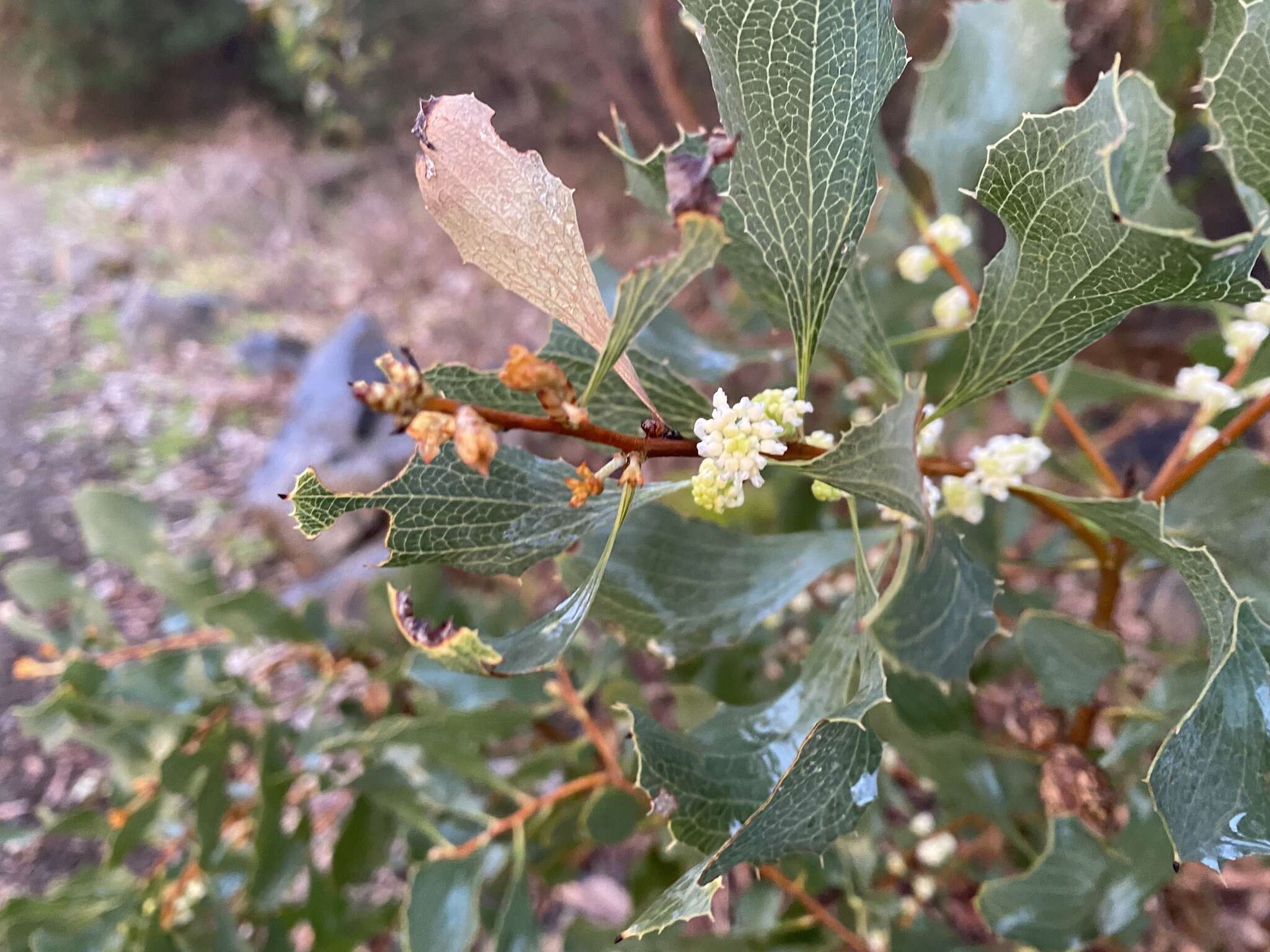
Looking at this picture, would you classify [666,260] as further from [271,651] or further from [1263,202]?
[271,651]

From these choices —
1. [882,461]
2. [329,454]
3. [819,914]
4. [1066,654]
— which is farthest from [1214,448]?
[329,454]

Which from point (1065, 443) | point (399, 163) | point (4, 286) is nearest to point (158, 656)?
point (1065, 443)

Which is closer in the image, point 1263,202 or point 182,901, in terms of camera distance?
point 1263,202

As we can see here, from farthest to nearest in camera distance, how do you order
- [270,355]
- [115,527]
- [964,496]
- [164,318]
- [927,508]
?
[164,318]
[270,355]
[115,527]
[964,496]
[927,508]

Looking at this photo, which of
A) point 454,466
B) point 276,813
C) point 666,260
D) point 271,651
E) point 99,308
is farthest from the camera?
point 99,308

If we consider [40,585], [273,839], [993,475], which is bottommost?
[273,839]

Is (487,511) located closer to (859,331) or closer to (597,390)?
(597,390)

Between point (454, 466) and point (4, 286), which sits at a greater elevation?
point (454, 466)

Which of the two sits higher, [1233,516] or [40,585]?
[1233,516]
